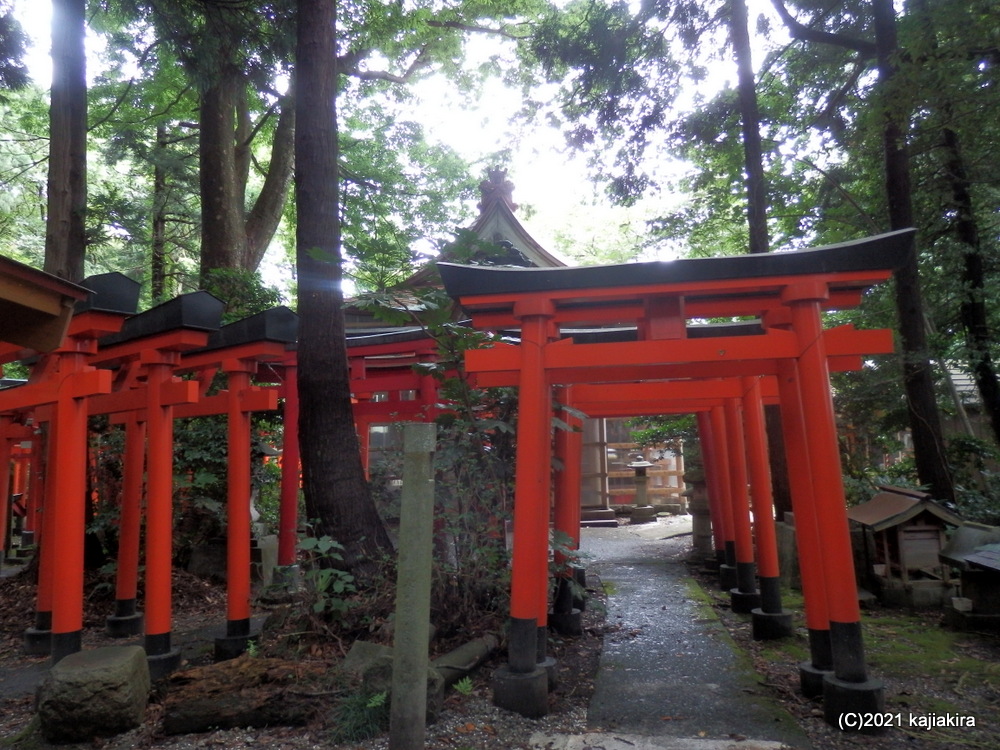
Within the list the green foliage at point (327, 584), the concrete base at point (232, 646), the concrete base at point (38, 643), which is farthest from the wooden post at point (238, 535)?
the concrete base at point (38, 643)

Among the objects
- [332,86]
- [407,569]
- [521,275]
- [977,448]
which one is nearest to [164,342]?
[332,86]

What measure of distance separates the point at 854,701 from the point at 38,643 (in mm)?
6445

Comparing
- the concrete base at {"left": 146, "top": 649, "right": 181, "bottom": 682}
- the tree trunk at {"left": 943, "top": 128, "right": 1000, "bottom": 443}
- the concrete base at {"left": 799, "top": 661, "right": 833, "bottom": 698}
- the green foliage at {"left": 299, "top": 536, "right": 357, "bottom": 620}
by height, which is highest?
→ the tree trunk at {"left": 943, "top": 128, "right": 1000, "bottom": 443}

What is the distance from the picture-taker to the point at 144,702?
13.7ft

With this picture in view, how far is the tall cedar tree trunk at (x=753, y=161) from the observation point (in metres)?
8.42

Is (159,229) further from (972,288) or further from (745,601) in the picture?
(972,288)

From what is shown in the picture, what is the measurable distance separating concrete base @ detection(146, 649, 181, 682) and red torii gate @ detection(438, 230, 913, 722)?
2.58 m

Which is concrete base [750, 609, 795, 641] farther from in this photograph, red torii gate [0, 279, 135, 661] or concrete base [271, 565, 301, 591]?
red torii gate [0, 279, 135, 661]

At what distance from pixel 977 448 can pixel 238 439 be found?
9.53 metres

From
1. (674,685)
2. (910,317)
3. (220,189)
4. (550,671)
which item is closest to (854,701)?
(674,685)

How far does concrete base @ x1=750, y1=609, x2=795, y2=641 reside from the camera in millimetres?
6070

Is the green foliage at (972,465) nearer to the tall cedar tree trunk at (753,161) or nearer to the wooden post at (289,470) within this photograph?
the tall cedar tree trunk at (753,161)

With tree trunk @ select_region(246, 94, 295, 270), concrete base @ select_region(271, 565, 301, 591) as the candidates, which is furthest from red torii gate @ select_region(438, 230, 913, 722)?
tree trunk @ select_region(246, 94, 295, 270)

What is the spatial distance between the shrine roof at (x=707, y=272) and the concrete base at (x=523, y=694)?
2.29 metres
